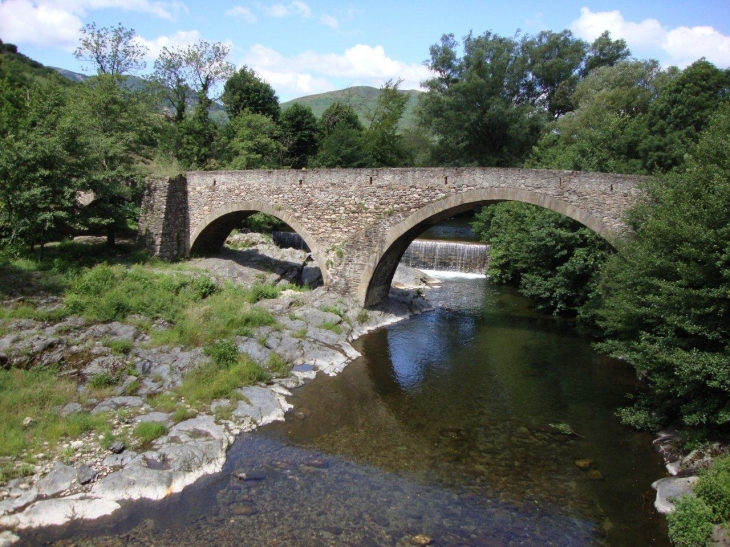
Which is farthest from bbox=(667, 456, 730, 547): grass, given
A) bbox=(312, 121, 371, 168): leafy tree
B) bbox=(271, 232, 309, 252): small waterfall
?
bbox=(312, 121, 371, 168): leafy tree

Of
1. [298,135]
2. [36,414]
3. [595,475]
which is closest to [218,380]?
[36,414]

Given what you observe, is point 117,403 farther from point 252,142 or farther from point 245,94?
point 245,94

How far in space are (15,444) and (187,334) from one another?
4.95 meters

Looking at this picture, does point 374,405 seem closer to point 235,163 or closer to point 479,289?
point 479,289

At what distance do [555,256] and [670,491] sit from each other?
1081 centimetres

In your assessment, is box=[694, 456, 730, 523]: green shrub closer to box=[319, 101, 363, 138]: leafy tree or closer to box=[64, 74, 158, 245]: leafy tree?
box=[64, 74, 158, 245]: leafy tree

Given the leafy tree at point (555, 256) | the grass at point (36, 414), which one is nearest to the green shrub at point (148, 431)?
the grass at point (36, 414)

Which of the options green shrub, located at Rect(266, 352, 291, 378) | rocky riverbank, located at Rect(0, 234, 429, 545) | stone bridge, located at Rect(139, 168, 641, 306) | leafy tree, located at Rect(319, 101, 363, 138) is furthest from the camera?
leafy tree, located at Rect(319, 101, 363, 138)

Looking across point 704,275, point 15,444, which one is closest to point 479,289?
point 704,275

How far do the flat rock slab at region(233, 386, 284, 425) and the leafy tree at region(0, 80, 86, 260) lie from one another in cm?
949

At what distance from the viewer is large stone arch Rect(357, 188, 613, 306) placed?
1443 cm

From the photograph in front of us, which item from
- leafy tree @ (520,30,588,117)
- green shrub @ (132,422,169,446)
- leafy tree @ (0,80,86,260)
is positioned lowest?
green shrub @ (132,422,169,446)

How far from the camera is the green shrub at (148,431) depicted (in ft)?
30.0

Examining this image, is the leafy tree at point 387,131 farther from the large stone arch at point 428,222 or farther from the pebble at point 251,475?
the pebble at point 251,475
